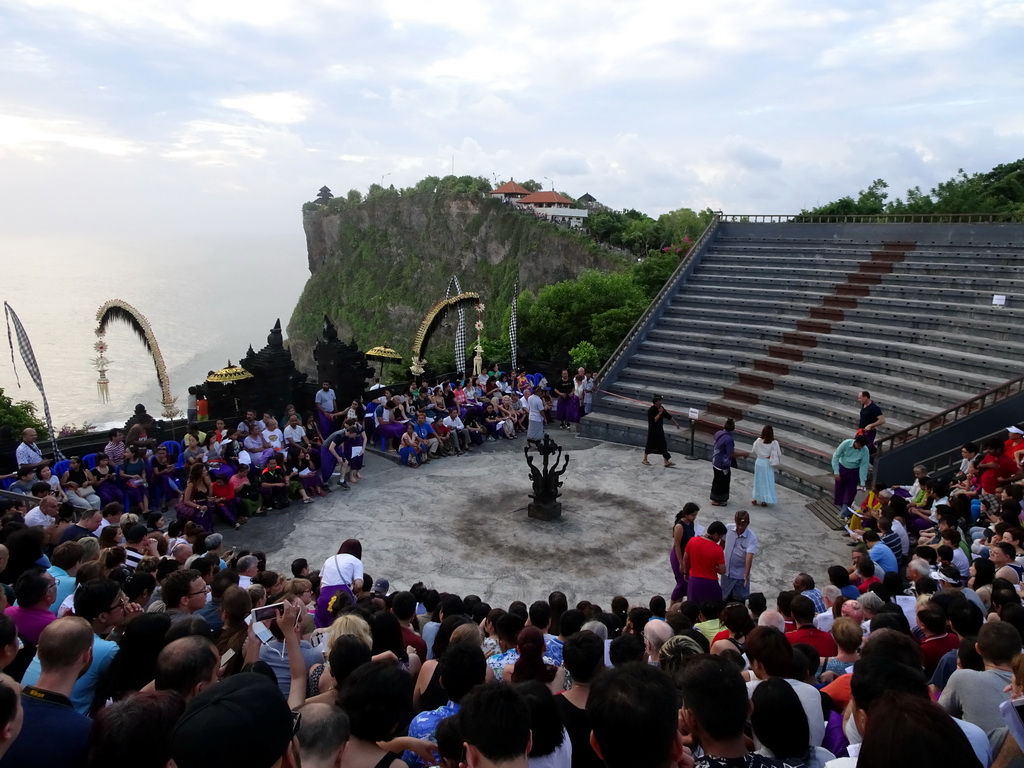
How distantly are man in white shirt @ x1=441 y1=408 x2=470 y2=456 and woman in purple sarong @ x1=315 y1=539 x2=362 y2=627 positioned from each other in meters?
8.96

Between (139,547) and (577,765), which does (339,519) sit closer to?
(139,547)

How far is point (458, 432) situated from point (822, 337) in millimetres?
9638

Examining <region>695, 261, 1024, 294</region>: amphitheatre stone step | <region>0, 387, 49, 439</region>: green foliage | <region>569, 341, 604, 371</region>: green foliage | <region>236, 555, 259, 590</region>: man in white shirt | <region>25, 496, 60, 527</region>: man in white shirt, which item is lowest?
<region>0, 387, 49, 439</region>: green foliage

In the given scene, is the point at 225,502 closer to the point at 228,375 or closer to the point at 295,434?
the point at 295,434

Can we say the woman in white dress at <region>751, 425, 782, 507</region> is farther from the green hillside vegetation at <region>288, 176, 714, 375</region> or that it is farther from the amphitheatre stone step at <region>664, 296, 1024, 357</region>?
the green hillside vegetation at <region>288, 176, 714, 375</region>

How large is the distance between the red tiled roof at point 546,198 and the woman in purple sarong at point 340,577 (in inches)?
2984

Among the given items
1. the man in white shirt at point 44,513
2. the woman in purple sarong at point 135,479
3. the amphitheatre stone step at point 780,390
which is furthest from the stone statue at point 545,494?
the amphitheatre stone step at point 780,390

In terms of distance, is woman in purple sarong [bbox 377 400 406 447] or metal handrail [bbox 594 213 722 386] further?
metal handrail [bbox 594 213 722 386]

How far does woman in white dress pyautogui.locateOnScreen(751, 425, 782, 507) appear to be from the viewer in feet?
41.3

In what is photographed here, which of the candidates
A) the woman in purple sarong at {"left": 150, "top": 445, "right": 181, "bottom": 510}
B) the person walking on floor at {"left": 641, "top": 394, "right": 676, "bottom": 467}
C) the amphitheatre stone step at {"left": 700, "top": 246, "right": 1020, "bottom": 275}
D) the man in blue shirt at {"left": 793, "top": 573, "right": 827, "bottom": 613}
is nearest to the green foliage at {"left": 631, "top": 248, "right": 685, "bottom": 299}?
the amphitheatre stone step at {"left": 700, "top": 246, "right": 1020, "bottom": 275}

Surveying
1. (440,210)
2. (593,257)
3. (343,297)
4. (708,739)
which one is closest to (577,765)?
(708,739)

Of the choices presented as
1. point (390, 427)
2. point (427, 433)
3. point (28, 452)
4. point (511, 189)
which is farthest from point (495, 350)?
point (511, 189)

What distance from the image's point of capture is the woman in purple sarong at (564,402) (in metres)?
18.8

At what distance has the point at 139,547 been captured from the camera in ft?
25.2
